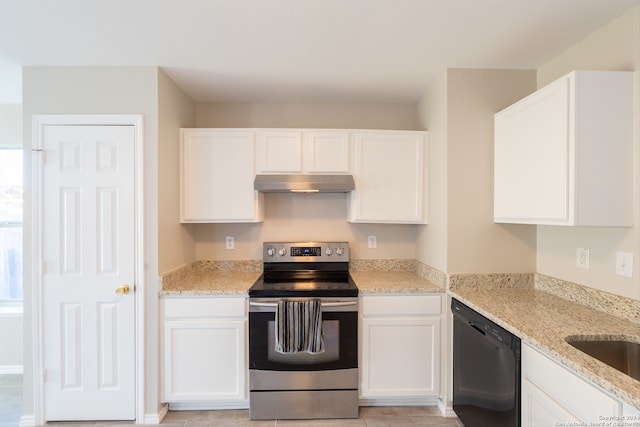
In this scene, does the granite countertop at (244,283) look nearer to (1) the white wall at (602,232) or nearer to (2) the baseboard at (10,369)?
(1) the white wall at (602,232)

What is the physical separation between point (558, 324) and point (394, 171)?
4.73 feet

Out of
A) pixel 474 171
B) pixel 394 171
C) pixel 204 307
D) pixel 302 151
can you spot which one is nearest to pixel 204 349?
pixel 204 307

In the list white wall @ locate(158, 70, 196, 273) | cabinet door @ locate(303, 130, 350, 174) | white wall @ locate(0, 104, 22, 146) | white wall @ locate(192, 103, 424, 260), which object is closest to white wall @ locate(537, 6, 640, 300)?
white wall @ locate(192, 103, 424, 260)

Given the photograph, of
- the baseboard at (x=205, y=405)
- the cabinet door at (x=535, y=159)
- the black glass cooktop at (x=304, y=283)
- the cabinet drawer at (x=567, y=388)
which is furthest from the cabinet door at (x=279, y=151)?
the cabinet drawer at (x=567, y=388)

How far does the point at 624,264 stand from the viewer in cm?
159

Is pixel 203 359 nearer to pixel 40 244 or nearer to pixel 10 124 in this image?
pixel 40 244

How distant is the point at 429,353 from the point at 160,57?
2692 mm

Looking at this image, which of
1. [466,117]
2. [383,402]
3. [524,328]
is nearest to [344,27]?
[466,117]

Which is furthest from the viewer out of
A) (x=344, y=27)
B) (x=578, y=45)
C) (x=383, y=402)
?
(x=383, y=402)

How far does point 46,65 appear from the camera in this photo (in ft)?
6.77

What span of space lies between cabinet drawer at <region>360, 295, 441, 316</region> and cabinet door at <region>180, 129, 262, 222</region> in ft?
3.77

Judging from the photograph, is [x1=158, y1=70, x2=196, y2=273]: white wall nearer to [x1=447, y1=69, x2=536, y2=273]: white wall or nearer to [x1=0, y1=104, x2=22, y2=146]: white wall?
[x1=0, y1=104, x2=22, y2=146]: white wall

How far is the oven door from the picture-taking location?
2.12 metres

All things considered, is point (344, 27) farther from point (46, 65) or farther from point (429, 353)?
point (429, 353)
